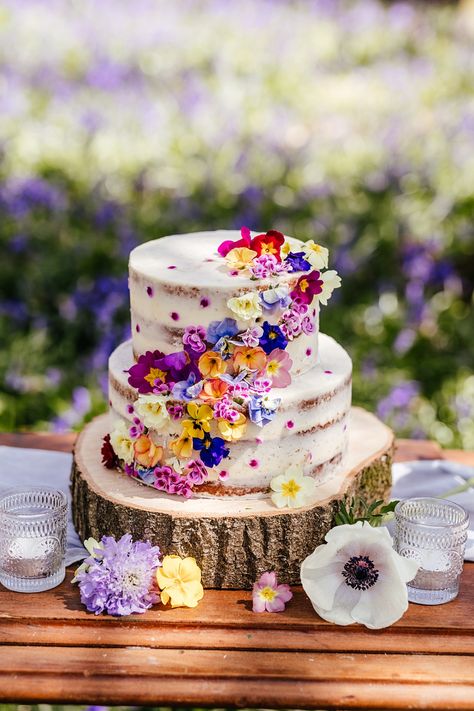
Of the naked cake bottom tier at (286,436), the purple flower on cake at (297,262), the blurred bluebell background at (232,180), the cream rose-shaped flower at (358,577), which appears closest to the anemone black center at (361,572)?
the cream rose-shaped flower at (358,577)

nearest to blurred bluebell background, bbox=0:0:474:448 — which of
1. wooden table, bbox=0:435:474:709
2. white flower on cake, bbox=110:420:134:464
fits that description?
white flower on cake, bbox=110:420:134:464

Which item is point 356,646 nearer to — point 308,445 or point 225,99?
point 308,445

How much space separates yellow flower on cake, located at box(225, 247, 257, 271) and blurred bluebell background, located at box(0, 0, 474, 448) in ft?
5.31

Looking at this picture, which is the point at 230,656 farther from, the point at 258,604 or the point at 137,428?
the point at 137,428

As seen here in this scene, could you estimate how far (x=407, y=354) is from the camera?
4.46 metres

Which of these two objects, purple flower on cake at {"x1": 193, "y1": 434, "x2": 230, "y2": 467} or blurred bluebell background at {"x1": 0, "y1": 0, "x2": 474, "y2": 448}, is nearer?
purple flower on cake at {"x1": 193, "y1": 434, "x2": 230, "y2": 467}

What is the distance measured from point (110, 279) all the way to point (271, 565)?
2.52 metres

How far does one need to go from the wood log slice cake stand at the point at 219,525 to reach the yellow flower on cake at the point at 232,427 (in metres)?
0.17

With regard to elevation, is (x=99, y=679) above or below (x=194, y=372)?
below

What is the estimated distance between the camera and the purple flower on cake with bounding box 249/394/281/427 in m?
2.04

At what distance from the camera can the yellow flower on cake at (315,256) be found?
2.12m

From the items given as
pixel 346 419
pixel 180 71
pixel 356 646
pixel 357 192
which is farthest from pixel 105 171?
pixel 356 646

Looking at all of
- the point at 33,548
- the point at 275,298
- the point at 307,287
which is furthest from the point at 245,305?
the point at 33,548

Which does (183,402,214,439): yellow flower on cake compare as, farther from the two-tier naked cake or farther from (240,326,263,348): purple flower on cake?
(240,326,263,348): purple flower on cake
